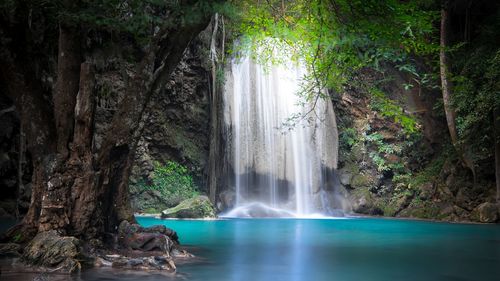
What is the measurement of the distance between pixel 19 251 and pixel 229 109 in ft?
46.5

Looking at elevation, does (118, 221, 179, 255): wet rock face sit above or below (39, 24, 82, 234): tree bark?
below

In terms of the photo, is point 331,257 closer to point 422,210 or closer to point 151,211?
point 422,210

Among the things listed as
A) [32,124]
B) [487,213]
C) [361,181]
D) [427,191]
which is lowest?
[487,213]

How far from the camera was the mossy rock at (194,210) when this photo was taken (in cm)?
1566

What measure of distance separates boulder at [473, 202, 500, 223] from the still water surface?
476 centimetres

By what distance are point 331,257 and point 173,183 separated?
500 inches

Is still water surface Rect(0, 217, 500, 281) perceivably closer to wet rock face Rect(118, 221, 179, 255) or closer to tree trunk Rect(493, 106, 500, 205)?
wet rock face Rect(118, 221, 179, 255)

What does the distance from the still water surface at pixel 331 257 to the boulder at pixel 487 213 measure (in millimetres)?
4759

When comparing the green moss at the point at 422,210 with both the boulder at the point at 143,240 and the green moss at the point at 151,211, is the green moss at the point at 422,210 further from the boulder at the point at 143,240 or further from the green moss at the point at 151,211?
the boulder at the point at 143,240

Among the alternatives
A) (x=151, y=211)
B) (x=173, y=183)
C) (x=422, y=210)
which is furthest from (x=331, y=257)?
(x=173, y=183)

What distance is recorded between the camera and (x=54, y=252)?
A: 17.9 feet

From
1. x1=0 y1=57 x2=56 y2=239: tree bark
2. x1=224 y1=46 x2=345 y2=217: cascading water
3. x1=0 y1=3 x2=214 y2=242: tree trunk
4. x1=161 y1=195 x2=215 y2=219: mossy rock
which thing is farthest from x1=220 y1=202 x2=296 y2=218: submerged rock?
x1=0 y1=57 x2=56 y2=239: tree bark

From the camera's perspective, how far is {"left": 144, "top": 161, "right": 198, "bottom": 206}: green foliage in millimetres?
18656

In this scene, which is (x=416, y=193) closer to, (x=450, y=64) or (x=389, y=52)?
(x=450, y=64)
